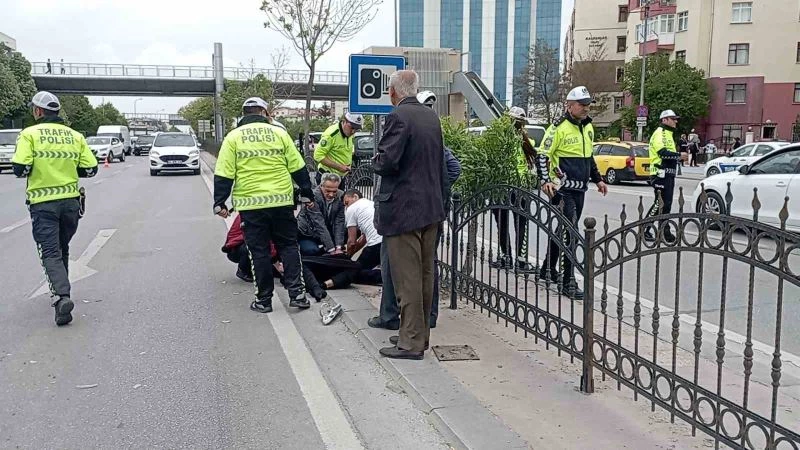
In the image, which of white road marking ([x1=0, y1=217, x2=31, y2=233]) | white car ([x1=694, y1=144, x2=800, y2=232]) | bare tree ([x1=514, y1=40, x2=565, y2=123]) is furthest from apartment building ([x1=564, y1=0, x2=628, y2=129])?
white road marking ([x1=0, y1=217, x2=31, y2=233])

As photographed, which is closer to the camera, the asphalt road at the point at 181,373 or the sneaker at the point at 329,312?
the asphalt road at the point at 181,373

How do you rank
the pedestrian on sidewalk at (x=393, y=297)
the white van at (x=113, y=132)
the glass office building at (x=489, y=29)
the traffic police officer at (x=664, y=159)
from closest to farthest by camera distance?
the pedestrian on sidewalk at (x=393, y=297)
the traffic police officer at (x=664, y=159)
the white van at (x=113, y=132)
the glass office building at (x=489, y=29)

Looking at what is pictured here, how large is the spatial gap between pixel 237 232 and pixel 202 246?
2.97m

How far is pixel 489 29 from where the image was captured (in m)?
108

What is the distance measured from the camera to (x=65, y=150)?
612 cm

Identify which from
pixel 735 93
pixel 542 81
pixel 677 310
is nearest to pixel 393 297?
pixel 677 310

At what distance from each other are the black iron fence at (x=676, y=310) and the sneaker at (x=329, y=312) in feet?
3.44

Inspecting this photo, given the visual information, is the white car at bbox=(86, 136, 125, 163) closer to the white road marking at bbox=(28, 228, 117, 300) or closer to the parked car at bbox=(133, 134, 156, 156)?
the parked car at bbox=(133, 134, 156, 156)

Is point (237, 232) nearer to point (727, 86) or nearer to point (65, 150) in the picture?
point (65, 150)

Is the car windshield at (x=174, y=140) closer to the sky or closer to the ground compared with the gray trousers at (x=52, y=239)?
closer to the sky

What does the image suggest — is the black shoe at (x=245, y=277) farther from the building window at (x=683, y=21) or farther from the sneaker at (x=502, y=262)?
the building window at (x=683, y=21)

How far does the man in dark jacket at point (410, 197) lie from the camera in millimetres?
4570

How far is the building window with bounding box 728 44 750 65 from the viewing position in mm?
45062

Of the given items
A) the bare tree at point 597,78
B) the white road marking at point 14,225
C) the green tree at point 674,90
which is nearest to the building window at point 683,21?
the green tree at point 674,90
